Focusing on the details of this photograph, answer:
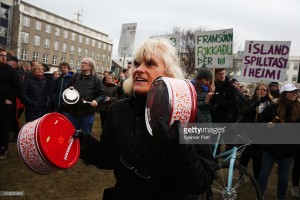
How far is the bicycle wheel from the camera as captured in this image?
4062mm

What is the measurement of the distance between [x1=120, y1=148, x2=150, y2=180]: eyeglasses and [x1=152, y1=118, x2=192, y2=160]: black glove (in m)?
0.35

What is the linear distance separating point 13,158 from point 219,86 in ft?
14.1

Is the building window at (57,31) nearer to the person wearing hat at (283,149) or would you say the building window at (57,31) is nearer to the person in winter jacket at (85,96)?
the person in winter jacket at (85,96)

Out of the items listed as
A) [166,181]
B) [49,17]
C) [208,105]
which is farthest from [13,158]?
[49,17]

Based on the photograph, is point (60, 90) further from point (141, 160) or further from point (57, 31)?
point (57, 31)

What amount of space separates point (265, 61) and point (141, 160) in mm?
5008

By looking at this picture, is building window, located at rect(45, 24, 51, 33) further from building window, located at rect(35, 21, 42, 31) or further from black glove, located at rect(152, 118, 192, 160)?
black glove, located at rect(152, 118, 192, 160)

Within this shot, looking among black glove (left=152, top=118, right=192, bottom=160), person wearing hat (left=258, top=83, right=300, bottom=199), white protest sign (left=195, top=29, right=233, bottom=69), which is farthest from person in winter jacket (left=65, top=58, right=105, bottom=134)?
black glove (left=152, top=118, right=192, bottom=160)

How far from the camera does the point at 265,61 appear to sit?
5.86 meters

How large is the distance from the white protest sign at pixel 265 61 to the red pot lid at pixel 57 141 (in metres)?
4.81

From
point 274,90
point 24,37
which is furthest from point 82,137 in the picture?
point 24,37

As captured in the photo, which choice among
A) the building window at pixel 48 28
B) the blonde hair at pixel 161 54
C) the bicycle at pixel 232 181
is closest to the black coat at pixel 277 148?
the bicycle at pixel 232 181

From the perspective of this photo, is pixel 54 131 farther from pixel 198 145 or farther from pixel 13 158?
pixel 13 158

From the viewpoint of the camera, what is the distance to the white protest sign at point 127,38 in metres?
9.51
